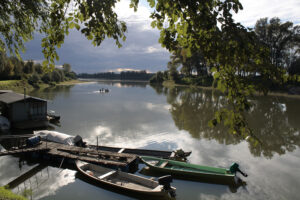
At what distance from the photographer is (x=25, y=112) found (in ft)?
90.4

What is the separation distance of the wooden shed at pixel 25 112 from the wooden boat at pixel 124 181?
47.8ft

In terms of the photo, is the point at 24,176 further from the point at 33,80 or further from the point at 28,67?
the point at 28,67

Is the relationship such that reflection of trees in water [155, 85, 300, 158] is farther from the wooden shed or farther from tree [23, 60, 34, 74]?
tree [23, 60, 34, 74]

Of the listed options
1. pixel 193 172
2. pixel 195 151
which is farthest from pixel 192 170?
pixel 195 151

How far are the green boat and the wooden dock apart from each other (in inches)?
55.9

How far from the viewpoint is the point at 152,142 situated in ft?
72.5

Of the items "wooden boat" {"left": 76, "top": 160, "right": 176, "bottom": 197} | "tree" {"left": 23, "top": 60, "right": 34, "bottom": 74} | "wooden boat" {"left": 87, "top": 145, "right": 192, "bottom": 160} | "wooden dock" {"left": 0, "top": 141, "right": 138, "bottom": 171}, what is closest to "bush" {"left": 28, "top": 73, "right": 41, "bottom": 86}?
"tree" {"left": 23, "top": 60, "right": 34, "bottom": 74}

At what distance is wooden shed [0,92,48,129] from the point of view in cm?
2653

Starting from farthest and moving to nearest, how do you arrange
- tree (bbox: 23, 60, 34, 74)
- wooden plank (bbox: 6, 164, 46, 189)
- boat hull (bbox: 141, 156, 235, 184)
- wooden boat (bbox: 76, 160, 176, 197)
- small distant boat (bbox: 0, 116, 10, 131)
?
tree (bbox: 23, 60, 34, 74), small distant boat (bbox: 0, 116, 10, 131), boat hull (bbox: 141, 156, 235, 184), wooden plank (bbox: 6, 164, 46, 189), wooden boat (bbox: 76, 160, 176, 197)

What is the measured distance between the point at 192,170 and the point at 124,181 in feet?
15.3

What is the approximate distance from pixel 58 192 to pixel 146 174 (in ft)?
19.0

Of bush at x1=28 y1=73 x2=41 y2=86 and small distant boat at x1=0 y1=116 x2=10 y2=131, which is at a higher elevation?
bush at x1=28 y1=73 x2=41 y2=86

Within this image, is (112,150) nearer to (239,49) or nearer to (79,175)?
(79,175)

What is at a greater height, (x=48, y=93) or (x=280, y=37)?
(x=280, y=37)
